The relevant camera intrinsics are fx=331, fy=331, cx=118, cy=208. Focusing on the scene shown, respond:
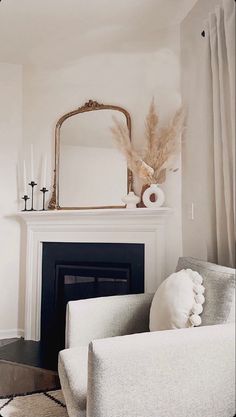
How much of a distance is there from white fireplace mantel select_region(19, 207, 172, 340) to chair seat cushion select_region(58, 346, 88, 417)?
2.78 feet

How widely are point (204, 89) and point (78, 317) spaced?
4.43ft

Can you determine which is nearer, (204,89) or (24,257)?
(204,89)

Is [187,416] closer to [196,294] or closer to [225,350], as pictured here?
[225,350]

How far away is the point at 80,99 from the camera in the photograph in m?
2.68

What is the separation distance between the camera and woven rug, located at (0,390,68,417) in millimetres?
1673

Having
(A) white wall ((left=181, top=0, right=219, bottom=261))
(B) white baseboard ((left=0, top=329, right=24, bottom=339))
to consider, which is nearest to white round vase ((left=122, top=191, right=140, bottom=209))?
(A) white wall ((left=181, top=0, right=219, bottom=261))

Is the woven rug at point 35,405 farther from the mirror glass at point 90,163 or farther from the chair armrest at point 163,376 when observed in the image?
the mirror glass at point 90,163

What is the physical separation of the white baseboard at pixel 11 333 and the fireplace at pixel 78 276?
0.26 metres

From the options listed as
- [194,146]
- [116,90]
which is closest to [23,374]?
[194,146]

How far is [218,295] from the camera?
1281mm

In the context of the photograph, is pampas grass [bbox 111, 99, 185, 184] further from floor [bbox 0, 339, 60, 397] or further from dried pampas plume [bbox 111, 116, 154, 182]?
floor [bbox 0, 339, 60, 397]

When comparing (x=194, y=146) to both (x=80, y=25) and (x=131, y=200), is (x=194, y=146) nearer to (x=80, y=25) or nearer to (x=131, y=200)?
(x=131, y=200)

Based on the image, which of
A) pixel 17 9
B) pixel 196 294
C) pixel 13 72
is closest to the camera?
pixel 196 294

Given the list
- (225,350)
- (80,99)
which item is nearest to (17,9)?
(80,99)
